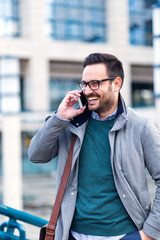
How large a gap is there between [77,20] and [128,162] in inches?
1339

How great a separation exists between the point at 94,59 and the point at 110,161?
2.16 ft

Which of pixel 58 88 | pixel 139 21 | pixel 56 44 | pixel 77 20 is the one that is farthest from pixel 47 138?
pixel 139 21

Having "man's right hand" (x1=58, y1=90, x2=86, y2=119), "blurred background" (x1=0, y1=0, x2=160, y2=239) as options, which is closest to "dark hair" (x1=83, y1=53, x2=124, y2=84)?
"man's right hand" (x1=58, y1=90, x2=86, y2=119)

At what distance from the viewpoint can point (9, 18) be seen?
33156mm

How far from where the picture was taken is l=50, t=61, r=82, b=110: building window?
35.8 meters

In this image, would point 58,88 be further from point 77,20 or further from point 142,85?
point 142,85

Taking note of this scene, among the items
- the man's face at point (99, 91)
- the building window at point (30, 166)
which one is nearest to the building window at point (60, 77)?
the building window at point (30, 166)

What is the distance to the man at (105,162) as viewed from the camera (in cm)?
238

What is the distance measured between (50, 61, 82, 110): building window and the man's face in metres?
32.9

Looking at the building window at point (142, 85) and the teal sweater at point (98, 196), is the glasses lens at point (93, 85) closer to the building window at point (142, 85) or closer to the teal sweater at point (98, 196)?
the teal sweater at point (98, 196)

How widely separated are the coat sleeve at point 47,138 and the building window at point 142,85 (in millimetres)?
36150

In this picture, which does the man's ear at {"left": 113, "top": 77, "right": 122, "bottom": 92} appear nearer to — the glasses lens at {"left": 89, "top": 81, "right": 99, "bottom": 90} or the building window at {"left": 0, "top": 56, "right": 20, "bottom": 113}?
the glasses lens at {"left": 89, "top": 81, "right": 99, "bottom": 90}

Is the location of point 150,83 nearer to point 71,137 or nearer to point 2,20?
point 2,20

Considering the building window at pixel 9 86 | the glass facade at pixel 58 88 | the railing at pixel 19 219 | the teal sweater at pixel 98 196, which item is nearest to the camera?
the teal sweater at pixel 98 196
